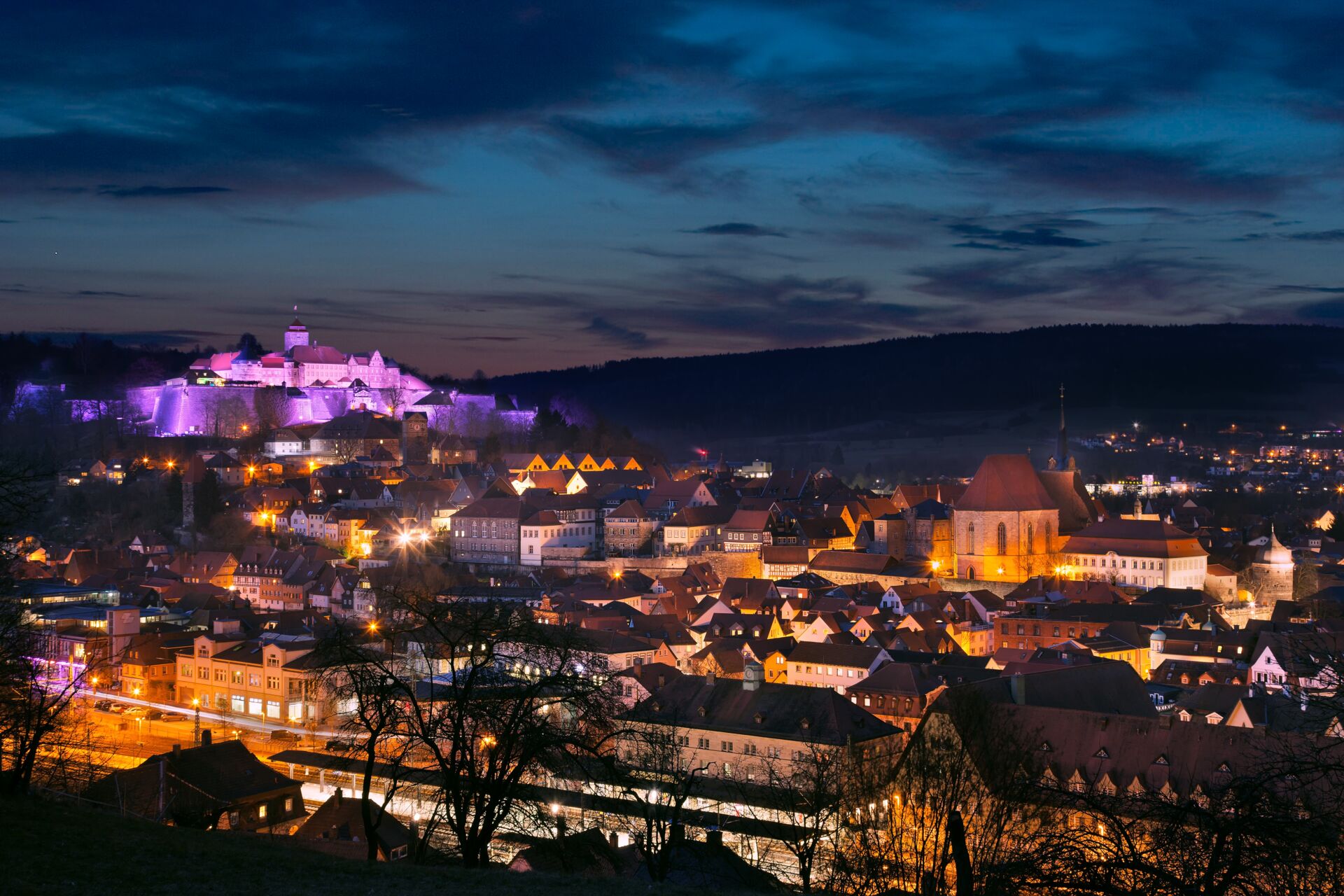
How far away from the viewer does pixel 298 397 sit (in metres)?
98.4

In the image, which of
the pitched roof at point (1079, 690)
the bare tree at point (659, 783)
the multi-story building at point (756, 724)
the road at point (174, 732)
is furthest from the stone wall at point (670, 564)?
the bare tree at point (659, 783)

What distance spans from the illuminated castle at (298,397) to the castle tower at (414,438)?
3.38 m

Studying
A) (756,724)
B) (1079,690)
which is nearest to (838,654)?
(756,724)

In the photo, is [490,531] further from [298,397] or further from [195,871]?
[195,871]

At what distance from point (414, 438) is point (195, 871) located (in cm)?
8326

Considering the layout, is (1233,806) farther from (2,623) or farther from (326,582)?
(326,582)

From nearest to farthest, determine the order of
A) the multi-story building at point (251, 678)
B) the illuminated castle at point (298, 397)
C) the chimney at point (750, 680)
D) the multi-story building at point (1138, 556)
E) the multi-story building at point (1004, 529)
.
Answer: the chimney at point (750, 680), the multi-story building at point (251, 678), the multi-story building at point (1138, 556), the multi-story building at point (1004, 529), the illuminated castle at point (298, 397)

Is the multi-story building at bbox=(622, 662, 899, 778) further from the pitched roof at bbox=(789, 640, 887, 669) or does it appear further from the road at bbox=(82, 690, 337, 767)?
the road at bbox=(82, 690, 337, 767)

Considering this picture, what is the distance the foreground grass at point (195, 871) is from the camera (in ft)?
36.9

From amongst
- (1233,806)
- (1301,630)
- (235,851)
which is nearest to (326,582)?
(1301,630)

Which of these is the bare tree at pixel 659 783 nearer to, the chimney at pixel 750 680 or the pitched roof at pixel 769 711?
the pitched roof at pixel 769 711

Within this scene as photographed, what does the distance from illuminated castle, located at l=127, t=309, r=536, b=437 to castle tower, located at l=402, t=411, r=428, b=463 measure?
3378 mm

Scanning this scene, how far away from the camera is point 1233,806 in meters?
9.85

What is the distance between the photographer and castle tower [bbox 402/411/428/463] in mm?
92750
